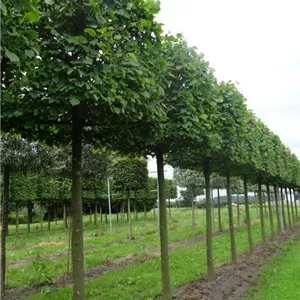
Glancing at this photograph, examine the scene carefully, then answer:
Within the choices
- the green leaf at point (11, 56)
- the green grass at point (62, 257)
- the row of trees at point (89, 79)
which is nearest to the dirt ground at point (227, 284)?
the row of trees at point (89, 79)

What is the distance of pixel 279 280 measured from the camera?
8727 mm

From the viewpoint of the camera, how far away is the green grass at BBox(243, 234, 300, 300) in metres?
7.48

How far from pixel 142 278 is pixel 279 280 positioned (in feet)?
10.7

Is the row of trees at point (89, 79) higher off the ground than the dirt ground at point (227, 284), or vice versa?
the row of trees at point (89, 79)

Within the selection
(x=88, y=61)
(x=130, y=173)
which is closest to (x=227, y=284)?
(x=88, y=61)

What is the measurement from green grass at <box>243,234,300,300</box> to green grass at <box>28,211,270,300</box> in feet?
4.73

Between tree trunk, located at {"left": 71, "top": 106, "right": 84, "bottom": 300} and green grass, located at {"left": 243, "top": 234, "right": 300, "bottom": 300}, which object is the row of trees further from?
green grass, located at {"left": 243, "top": 234, "right": 300, "bottom": 300}

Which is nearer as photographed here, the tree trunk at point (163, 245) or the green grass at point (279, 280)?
the tree trunk at point (163, 245)

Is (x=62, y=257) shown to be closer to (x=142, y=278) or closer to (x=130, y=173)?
(x=142, y=278)

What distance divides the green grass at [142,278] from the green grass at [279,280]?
1441 millimetres

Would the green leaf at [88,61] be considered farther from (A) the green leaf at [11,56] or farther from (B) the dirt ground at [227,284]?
(B) the dirt ground at [227,284]

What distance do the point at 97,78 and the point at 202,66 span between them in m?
A: 3.41

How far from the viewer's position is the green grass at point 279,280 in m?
7.48

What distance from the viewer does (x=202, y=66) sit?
6.49 metres
